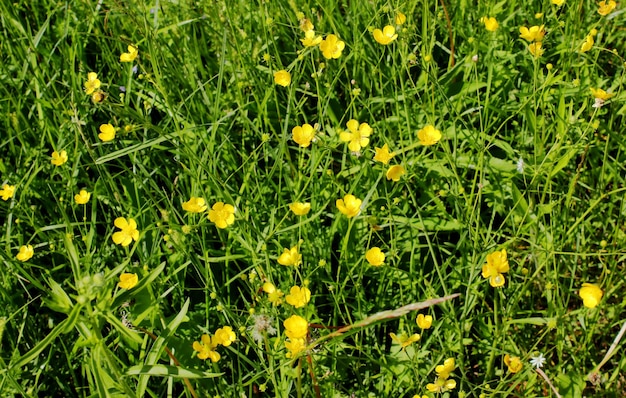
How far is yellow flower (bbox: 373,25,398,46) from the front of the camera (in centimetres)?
200

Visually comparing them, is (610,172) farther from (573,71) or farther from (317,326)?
(317,326)

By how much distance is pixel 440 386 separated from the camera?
66.5 inches

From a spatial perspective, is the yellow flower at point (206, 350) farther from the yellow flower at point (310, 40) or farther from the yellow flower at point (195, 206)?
the yellow flower at point (310, 40)

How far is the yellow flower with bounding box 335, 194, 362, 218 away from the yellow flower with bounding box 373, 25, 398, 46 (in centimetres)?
52

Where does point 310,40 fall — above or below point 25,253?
above

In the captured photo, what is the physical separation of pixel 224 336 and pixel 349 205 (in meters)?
0.51

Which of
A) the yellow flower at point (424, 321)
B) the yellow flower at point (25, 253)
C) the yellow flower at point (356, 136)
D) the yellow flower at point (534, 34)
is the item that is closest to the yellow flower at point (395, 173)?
the yellow flower at point (356, 136)

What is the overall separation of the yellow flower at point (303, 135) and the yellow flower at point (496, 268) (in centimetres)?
65

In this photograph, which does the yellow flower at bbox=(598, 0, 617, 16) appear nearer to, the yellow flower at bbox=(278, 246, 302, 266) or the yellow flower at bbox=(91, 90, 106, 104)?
the yellow flower at bbox=(278, 246, 302, 266)

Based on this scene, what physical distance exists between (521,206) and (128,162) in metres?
1.42

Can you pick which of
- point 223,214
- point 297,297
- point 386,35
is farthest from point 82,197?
point 386,35

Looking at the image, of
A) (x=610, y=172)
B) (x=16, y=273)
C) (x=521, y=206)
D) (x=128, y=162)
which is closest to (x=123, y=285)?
(x=16, y=273)

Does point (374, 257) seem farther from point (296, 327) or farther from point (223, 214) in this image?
point (223, 214)

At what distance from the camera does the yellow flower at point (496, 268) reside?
1685 mm
